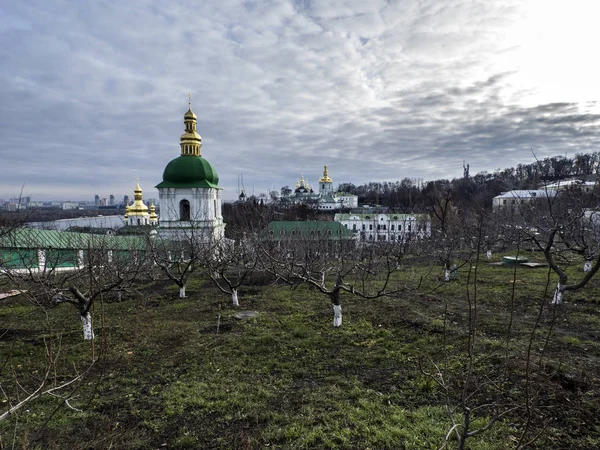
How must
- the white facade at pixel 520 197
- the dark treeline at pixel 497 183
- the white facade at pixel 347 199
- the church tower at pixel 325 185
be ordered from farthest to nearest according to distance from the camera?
the church tower at pixel 325 185
the white facade at pixel 347 199
the white facade at pixel 520 197
the dark treeline at pixel 497 183

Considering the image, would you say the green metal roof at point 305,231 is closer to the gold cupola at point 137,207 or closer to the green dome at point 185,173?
the green dome at point 185,173

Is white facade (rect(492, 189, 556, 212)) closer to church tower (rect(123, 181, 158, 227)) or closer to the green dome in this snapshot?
the green dome

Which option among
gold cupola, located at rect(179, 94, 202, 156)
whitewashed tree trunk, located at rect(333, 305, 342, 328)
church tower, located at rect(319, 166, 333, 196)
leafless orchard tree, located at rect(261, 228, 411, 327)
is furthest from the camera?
church tower, located at rect(319, 166, 333, 196)

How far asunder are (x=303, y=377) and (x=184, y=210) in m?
19.5

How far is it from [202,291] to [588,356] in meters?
12.4

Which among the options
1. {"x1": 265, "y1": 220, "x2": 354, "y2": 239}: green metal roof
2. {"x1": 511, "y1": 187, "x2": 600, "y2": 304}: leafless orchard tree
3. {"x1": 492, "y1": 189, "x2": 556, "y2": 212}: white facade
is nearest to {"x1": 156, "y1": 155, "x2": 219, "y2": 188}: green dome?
{"x1": 265, "y1": 220, "x2": 354, "y2": 239}: green metal roof

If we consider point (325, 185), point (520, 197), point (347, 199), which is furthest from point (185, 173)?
point (325, 185)

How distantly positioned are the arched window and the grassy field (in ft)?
42.0

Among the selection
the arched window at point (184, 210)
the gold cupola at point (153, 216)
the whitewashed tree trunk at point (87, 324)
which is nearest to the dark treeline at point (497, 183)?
the whitewashed tree trunk at point (87, 324)

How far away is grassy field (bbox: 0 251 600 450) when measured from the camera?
179 inches

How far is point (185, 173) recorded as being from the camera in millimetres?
22672

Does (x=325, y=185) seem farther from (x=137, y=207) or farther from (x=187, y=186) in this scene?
(x=187, y=186)

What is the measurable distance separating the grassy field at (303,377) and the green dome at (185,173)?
1288 cm

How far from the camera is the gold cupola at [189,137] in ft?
73.9
